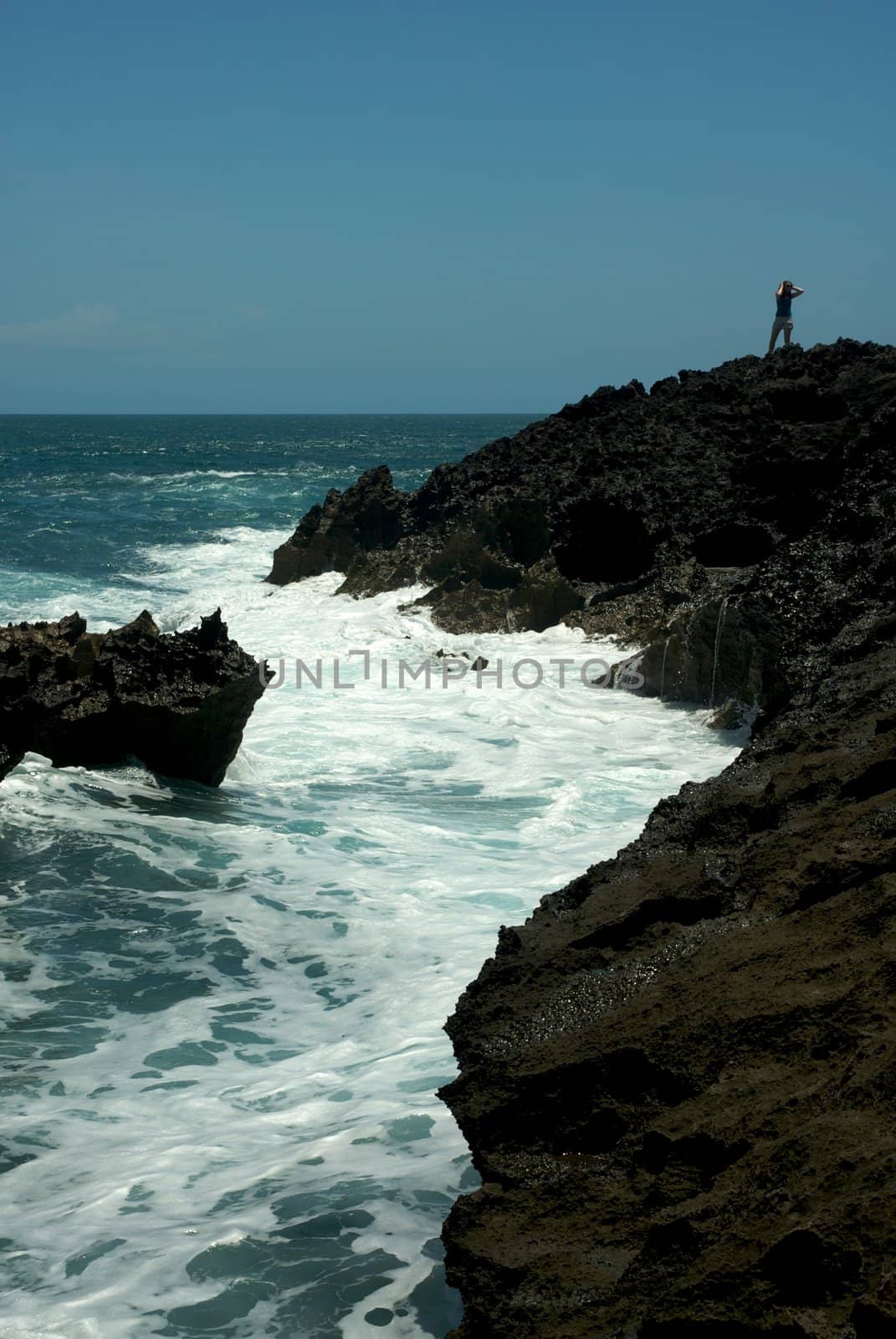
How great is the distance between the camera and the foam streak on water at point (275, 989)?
10.5 ft

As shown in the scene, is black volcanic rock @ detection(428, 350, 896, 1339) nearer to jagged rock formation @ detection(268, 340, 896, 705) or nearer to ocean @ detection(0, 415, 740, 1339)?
ocean @ detection(0, 415, 740, 1339)

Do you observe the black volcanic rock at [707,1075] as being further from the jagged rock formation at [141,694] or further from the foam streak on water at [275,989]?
the jagged rock formation at [141,694]

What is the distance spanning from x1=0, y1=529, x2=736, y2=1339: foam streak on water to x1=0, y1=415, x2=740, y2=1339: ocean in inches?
0.5

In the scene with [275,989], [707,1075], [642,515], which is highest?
[642,515]

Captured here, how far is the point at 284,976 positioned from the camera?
5406 millimetres

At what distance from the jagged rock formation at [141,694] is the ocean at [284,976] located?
0.66ft

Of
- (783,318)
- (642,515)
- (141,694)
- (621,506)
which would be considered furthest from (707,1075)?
(783,318)

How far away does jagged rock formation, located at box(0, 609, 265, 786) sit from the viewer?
289 inches

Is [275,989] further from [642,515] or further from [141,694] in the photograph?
[642,515]

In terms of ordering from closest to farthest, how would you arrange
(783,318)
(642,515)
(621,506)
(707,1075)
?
(707,1075), (642,515), (621,506), (783,318)

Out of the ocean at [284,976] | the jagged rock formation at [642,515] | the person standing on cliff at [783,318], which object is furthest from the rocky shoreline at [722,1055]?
the person standing on cliff at [783,318]

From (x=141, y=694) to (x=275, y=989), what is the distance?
2760 millimetres

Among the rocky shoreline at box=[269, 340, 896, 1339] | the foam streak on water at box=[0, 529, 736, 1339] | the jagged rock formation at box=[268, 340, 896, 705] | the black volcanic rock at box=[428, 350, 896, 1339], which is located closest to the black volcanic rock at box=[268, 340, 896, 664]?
the jagged rock formation at box=[268, 340, 896, 705]

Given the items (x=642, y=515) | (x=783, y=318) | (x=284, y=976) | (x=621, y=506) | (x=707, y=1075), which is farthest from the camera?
(x=783, y=318)
